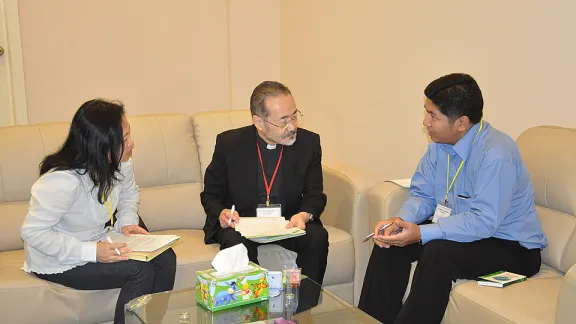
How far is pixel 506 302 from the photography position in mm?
2229

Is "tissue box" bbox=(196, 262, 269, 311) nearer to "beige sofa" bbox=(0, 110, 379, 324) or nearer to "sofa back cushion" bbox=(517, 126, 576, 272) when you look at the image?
"beige sofa" bbox=(0, 110, 379, 324)

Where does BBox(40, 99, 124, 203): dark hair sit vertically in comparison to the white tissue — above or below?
above

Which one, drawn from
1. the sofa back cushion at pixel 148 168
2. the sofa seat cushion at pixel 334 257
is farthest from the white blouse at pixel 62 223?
the sofa seat cushion at pixel 334 257

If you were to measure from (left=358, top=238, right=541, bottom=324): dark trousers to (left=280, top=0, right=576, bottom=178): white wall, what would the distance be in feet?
2.56

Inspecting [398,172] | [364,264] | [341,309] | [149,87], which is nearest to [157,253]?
[341,309]

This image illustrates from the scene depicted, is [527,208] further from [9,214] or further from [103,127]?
[9,214]

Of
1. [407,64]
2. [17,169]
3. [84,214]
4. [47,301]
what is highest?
[407,64]

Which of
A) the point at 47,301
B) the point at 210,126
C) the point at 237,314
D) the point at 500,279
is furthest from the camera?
the point at 210,126

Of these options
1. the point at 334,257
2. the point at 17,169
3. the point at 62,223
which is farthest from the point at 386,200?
the point at 17,169

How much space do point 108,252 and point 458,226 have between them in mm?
1374

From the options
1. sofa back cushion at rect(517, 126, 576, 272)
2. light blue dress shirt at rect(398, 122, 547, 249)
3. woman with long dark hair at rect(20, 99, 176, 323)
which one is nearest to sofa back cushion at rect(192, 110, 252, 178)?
woman with long dark hair at rect(20, 99, 176, 323)

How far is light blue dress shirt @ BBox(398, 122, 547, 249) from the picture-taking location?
8.18 ft

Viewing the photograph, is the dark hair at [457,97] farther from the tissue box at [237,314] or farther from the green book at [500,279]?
the tissue box at [237,314]

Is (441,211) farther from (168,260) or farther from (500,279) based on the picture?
(168,260)
